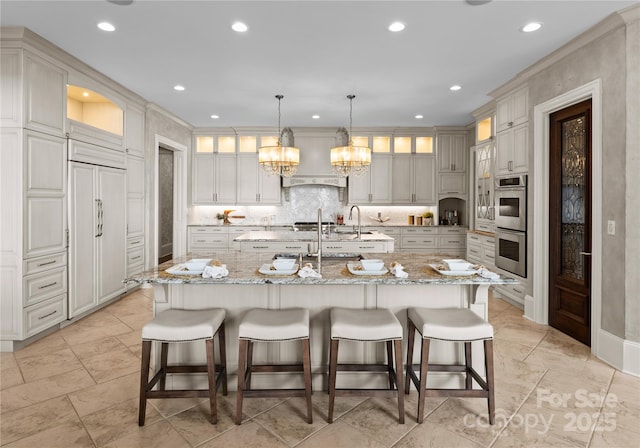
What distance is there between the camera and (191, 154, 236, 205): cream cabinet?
23.4ft

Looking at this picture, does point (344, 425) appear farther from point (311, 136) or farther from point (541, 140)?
point (311, 136)

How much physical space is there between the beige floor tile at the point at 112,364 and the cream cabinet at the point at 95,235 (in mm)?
1049

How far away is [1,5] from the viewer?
113 inches

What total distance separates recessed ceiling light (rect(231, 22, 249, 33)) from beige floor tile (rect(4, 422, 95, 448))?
3.06 m

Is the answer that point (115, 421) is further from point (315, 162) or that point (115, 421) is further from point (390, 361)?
point (315, 162)

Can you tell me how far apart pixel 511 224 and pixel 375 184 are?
2870mm

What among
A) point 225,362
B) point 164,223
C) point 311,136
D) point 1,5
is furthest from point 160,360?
point 164,223

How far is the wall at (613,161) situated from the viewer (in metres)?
2.96

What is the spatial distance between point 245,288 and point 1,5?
2.84 metres

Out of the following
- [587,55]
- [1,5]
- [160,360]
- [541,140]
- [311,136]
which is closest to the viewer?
[160,360]

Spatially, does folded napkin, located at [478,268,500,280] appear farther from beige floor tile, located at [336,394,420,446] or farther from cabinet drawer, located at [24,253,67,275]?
cabinet drawer, located at [24,253,67,275]

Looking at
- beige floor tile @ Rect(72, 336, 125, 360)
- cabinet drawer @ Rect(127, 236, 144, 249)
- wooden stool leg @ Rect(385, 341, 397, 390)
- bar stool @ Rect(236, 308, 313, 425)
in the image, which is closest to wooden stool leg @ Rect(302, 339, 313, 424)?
bar stool @ Rect(236, 308, 313, 425)

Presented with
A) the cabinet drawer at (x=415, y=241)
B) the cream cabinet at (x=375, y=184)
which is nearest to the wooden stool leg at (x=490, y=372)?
the cabinet drawer at (x=415, y=241)

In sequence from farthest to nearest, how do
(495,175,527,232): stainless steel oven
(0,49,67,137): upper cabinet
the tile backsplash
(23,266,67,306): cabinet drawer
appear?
1. the tile backsplash
2. (495,175,527,232): stainless steel oven
3. (23,266,67,306): cabinet drawer
4. (0,49,67,137): upper cabinet
